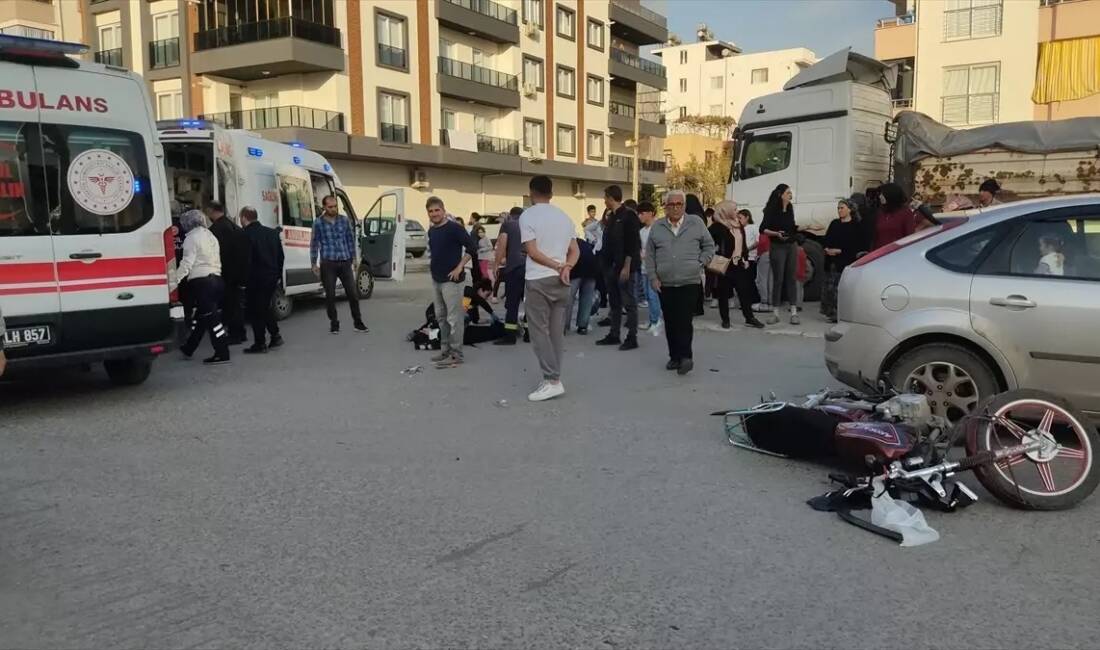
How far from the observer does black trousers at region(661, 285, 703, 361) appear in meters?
8.38

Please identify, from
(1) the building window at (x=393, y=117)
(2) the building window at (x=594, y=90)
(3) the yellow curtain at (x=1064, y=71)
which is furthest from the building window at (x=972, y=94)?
(2) the building window at (x=594, y=90)

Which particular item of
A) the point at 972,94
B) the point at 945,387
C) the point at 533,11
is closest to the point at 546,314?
the point at 945,387

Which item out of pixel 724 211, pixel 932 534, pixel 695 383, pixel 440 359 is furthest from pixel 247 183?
pixel 932 534

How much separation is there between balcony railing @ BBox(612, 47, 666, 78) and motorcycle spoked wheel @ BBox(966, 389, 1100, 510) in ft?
169

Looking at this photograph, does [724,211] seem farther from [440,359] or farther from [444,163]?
[444,163]

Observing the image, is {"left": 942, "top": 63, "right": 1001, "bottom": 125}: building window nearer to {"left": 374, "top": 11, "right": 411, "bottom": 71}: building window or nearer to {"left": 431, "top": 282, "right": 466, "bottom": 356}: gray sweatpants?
{"left": 374, "top": 11, "right": 411, "bottom": 71}: building window

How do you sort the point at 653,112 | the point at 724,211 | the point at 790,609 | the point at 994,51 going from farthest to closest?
1. the point at 653,112
2. the point at 994,51
3. the point at 724,211
4. the point at 790,609

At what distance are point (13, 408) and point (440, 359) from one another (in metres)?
3.96

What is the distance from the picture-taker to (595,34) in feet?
168

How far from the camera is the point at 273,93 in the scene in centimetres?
3553

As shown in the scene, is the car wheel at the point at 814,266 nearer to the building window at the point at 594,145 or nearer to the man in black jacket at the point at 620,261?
the man in black jacket at the point at 620,261

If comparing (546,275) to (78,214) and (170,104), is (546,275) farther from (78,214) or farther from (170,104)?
(170,104)

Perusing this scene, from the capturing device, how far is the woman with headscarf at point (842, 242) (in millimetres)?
11570

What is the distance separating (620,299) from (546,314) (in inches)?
129
